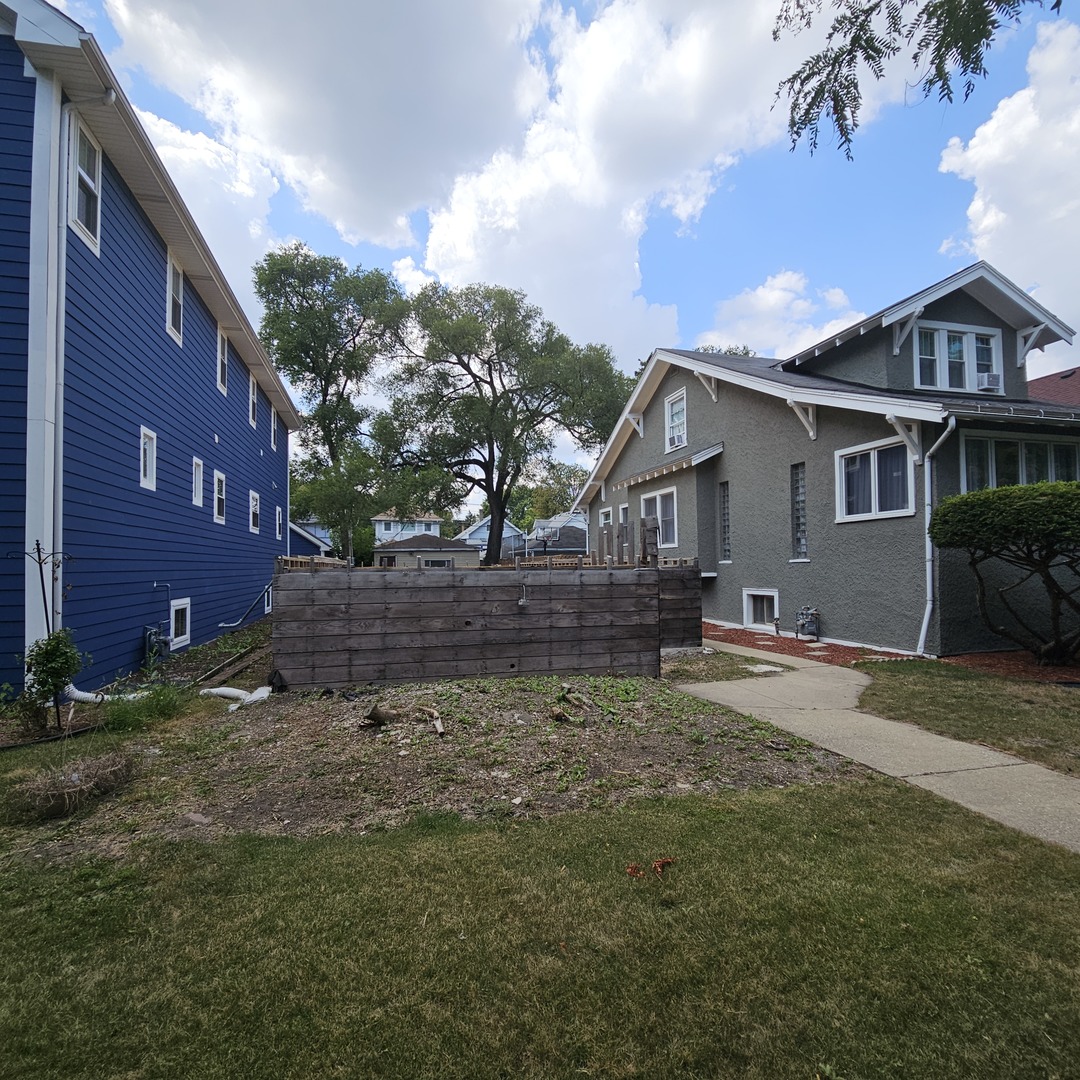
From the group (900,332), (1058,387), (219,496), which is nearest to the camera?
(900,332)

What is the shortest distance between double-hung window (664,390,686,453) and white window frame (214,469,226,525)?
1120 centimetres

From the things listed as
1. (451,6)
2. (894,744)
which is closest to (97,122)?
(451,6)

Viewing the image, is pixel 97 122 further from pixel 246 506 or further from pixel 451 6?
pixel 246 506

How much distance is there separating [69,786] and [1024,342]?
1520 centimetres

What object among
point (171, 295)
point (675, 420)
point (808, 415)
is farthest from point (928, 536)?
point (171, 295)

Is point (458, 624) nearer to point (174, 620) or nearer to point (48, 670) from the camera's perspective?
point (48, 670)

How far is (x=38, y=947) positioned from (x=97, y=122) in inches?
339

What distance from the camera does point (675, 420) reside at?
1638cm

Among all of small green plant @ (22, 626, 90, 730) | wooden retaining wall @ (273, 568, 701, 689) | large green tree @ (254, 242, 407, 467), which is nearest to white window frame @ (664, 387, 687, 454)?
wooden retaining wall @ (273, 568, 701, 689)

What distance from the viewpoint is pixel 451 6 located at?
30.5 feet

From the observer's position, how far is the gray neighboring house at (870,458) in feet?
29.1

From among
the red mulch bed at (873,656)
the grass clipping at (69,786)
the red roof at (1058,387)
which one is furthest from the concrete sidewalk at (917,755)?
the red roof at (1058,387)

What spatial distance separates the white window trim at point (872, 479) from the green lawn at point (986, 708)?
8.43 feet

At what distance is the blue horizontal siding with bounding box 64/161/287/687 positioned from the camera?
674 cm
